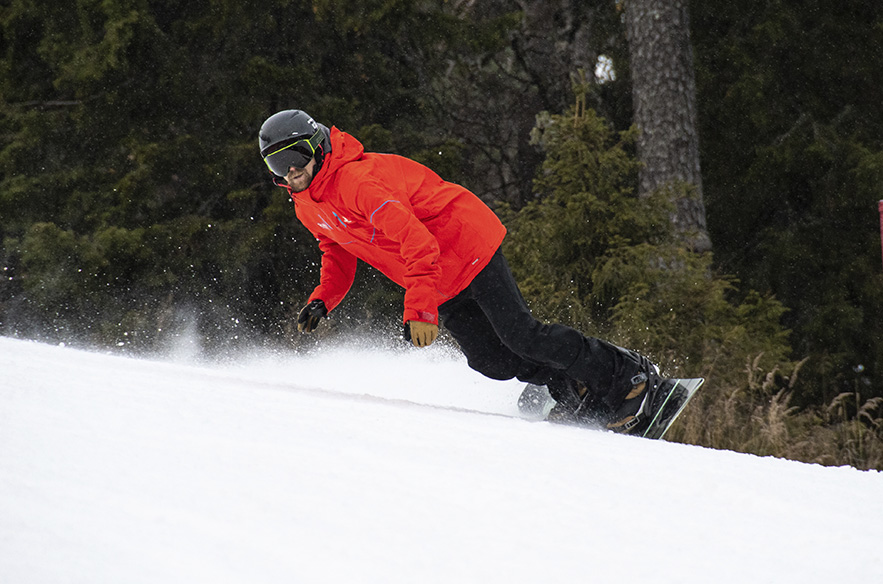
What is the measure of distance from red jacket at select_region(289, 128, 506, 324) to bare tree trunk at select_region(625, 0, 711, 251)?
4596 millimetres

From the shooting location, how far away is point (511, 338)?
333cm

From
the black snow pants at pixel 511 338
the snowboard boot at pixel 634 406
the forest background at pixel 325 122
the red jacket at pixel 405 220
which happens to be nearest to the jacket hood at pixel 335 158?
the red jacket at pixel 405 220

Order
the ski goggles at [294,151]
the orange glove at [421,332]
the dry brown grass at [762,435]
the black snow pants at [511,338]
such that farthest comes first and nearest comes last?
the dry brown grass at [762,435], the black snow pants at [511,338], the ski goggles at [294,151], the orange glove at [421,332]

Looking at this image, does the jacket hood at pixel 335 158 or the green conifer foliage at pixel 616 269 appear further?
the green conifer foliage at pixel 616 269

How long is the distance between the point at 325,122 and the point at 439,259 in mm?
5976

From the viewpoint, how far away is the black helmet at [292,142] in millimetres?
3184

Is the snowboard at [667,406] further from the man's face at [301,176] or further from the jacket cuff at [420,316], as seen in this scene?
the man's face at [301,176]

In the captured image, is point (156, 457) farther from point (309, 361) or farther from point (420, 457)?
point (309, 361)

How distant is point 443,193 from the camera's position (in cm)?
335

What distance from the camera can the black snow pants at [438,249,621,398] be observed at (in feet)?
11.0

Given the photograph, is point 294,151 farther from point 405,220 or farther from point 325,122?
point 325,122

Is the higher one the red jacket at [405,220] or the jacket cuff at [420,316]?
the red jacket at [405,220]

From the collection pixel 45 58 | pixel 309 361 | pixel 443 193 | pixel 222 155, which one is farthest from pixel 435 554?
pixel 45 58

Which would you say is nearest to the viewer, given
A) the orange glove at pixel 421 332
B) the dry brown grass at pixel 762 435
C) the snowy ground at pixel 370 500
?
the snowy ground at pixel 370 500
